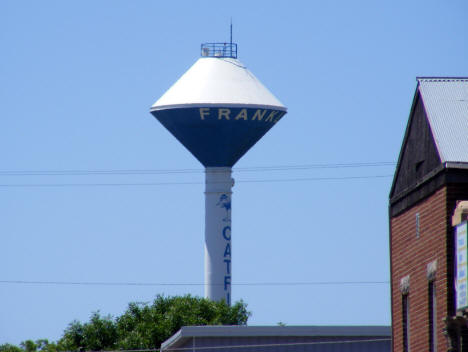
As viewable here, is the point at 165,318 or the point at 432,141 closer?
→ the point at 432,141

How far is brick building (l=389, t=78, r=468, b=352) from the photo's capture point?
31406 millimetres

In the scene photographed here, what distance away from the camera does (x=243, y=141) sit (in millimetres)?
82562

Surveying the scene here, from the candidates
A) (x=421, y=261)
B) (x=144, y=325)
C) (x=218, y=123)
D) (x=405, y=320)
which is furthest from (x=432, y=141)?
(x=218, y=123)

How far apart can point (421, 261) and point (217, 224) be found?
51164 mm

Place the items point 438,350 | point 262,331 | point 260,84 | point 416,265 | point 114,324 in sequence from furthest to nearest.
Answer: point 260,84
point 114,324
point 262,331
point 416,265
point 438,350

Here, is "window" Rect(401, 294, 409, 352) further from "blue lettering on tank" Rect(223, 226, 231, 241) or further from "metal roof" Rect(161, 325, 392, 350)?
"blue lettering on tank" Rect(223, 226, 231, 241)

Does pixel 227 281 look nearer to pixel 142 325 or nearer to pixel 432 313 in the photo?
pixel 142 325

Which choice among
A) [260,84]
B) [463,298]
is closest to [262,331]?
[463,298]

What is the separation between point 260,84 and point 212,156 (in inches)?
219

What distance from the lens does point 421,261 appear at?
Answer: 110ft

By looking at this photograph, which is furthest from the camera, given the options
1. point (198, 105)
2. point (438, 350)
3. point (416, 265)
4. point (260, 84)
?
point (260, 84)

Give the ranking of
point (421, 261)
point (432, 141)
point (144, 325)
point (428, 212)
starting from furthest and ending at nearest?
point (144, 325) → point (421, 261) → point (432, 141) → point (428, 212)

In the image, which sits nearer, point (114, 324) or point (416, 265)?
point (416, 265)

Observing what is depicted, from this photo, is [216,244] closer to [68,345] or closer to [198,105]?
[198,105]
